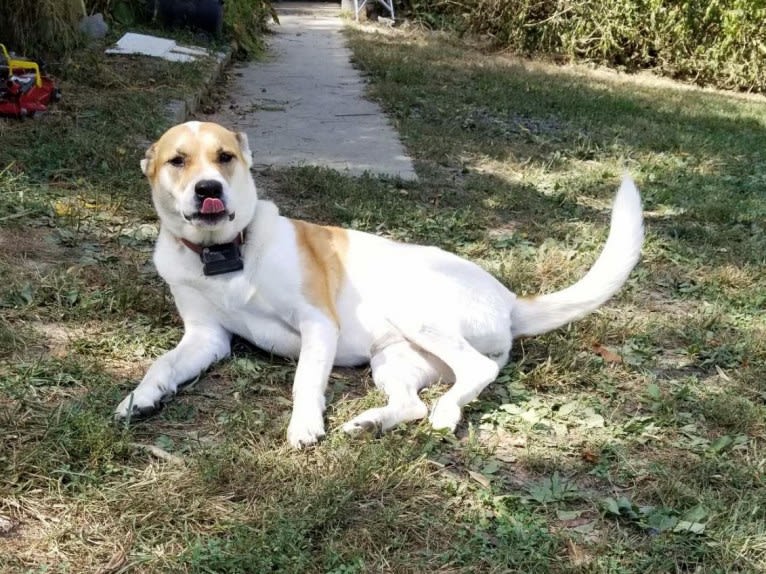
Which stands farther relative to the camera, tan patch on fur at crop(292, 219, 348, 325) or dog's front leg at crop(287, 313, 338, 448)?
tan patch on fur at crop(292, 219, 348, 325)

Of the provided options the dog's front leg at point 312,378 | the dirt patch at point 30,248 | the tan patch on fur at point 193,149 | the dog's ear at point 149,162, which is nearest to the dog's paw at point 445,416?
the dog's front leg at point 312,378

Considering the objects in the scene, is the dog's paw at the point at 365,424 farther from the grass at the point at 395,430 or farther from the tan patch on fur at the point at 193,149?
the tan patch on fur at the point at 193,149

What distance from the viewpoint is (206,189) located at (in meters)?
2.87

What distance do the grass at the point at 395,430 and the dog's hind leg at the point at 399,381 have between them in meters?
0.06

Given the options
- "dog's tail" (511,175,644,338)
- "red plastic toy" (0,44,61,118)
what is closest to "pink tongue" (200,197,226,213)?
"dog's tail" (511,175,644,338)

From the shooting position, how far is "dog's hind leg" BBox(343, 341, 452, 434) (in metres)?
2.64

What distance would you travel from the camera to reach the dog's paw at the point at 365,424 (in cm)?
258

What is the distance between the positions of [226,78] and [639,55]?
7.19 m

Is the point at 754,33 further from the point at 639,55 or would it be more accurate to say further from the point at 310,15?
the point at 310,15

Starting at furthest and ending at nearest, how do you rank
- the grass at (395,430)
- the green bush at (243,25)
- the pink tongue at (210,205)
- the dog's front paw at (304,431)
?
the green bush at (243,25) → the pink tongue at (210,205) → the dog's front paw at (304,431) → the grass at (395,430)

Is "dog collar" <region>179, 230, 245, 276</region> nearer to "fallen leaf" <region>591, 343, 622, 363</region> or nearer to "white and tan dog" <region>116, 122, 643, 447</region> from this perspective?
"white and tan dog" <region>116, 122, 643, 447</region>

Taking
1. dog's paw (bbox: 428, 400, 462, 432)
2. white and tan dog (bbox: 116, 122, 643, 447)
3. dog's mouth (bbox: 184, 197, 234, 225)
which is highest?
dog's mouth (bbox: 184, 197, 234, 225)

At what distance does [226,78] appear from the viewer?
30.8 ft

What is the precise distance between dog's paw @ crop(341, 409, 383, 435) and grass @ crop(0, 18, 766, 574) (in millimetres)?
46
